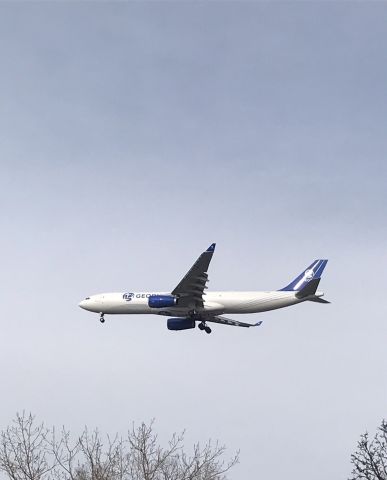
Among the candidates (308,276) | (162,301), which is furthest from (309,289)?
(162,301)

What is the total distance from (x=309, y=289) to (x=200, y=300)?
12.8 m

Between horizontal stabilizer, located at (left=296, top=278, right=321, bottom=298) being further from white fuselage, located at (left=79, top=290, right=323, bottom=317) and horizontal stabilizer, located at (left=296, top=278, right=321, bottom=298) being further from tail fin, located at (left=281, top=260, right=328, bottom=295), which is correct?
tail fin, located at (left=281, top=260, right=328, bottom=295)

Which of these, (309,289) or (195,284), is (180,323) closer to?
(195,284)

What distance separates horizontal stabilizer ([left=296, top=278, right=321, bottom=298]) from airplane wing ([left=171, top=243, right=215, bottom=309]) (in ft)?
36.8

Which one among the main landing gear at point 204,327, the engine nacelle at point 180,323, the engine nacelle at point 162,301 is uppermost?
the engine nacelle at point 162,301

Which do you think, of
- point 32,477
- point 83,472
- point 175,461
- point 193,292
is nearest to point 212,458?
point 175,461

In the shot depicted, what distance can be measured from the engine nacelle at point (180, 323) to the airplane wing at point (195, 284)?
393cm

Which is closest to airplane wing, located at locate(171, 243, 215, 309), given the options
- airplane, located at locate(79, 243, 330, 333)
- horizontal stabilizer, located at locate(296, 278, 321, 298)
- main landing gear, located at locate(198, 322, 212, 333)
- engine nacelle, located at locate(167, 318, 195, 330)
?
airplane, located at locate(79, 243, 330, 333)

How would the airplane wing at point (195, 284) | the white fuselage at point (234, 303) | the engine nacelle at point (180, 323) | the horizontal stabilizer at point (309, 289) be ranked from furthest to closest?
the engine nacelle at point (180, 323) < the white fuselage at point (234, 303) < the horizontal stabilizer at point (309, 289) < the airplane wing at point (195, 284)

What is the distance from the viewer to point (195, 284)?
262 feet

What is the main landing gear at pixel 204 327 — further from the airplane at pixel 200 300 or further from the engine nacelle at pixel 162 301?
the engine nacelle at pixel 162 301

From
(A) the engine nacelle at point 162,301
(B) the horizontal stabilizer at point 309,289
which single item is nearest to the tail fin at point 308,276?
(B) the horizontal stabilizer at point 309,289

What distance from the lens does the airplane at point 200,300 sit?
8025 cm

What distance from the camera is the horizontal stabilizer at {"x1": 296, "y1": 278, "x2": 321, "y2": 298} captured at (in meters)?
79.5
